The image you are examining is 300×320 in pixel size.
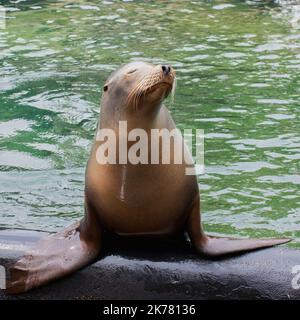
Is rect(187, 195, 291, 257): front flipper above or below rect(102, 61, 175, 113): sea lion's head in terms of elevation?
below

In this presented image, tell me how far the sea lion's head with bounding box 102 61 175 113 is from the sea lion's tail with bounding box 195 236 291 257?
73 centimetres

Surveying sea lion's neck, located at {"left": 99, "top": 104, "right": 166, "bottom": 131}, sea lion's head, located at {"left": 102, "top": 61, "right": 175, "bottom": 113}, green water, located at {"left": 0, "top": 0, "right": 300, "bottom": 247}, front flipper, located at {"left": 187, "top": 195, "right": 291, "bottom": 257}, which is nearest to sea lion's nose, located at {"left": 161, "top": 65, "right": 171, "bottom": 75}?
sea lion's head, located at {"left": 102, "top": 61, "right": 175, "bottom": 113}

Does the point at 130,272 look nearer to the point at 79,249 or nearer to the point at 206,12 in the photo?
the point at 79,249

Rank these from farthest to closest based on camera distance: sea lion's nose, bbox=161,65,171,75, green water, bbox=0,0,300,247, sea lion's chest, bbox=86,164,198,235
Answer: green water, bbox=0,0,300,247 → sea lion's chest, bbox=86,164,198,235 → sea lion's nose, bbox=161,65,171,75

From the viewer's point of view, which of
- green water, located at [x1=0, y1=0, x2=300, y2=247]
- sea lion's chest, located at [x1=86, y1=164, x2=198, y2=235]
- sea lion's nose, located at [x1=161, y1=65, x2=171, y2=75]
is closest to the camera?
sea lion's nose, located at [x1=161, y1=65, x2=171, y2=75]

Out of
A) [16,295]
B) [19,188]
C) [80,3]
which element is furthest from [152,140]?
[80,3]

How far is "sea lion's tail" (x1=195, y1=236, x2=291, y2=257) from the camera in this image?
3793 millimetres

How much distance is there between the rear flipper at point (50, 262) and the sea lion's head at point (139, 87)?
0.70 meters

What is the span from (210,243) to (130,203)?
0.46 m

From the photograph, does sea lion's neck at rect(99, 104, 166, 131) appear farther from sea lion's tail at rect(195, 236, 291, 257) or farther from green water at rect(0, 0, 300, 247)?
green water at rect(0, 0, 300, 247)

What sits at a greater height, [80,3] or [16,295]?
[16,295]

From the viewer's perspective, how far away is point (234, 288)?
3.71 meters

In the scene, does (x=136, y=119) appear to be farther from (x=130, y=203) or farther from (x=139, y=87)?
(x=130, y=203)

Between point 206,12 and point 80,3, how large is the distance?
2.99 metres
